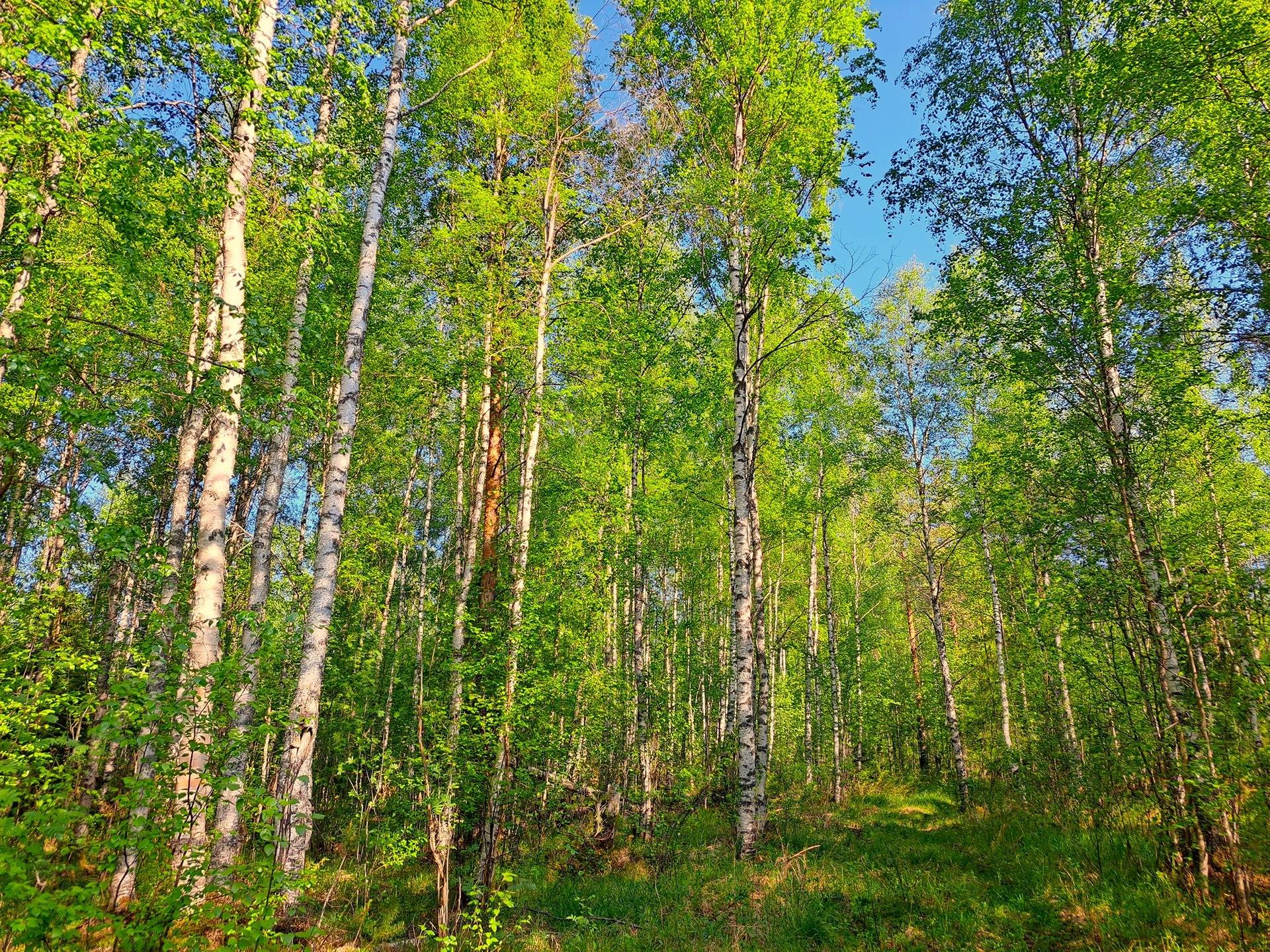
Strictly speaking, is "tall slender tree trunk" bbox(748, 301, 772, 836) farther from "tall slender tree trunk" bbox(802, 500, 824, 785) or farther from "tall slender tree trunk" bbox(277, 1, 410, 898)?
"tall slender tree trunk" bbox(277, 1, 410, 898)

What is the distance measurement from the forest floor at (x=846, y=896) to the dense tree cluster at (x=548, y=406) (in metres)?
0.60

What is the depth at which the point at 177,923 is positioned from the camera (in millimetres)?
5652

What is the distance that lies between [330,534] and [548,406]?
4507 mm

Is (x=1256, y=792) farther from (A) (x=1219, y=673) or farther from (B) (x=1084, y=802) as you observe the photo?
(B) (x=1084, y=802)

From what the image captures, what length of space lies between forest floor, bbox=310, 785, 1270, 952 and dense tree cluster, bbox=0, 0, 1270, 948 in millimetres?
602

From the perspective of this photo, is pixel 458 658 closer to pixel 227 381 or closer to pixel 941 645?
pixel 227 381

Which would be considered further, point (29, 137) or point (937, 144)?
point (937, 144)

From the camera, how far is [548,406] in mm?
10367

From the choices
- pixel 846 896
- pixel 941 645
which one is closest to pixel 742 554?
pixel 846 896

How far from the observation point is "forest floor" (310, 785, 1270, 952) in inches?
232

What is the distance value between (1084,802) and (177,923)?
12.8 meters

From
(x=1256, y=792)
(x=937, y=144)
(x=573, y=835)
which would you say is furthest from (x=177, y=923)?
(x=937, y=144)

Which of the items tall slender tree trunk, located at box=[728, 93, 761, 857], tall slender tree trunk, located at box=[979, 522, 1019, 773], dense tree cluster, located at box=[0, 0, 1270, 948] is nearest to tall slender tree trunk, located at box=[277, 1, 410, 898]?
dense tree cluster, located at box=[0, 0, 1270, 948]

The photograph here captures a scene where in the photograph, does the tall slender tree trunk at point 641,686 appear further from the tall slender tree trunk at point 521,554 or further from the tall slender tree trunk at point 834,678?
the tall slender tree trunk at point 834,678
